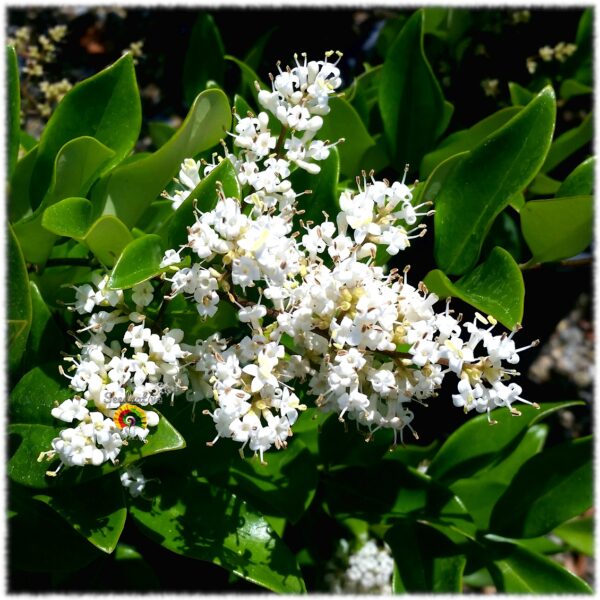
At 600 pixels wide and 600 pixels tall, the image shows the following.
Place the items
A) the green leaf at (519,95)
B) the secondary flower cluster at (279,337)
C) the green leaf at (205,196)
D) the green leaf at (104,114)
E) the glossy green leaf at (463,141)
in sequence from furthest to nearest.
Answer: the green leaf at (519,95), the glossy green leaf at (463,141), the green leaf at (104,114), the green leaf at (205,196), the secondary flower cluster at (279,337)

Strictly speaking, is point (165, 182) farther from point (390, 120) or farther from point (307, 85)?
point (390, 120)

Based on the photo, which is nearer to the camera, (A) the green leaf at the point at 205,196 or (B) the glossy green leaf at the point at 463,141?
(A) the green leaf at the point at 205,196

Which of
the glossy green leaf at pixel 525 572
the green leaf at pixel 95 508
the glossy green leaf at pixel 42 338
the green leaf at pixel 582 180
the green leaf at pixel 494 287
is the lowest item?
the glossy green leaf at pixel 525 572

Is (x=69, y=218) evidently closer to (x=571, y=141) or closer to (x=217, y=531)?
(x=217, y=531)

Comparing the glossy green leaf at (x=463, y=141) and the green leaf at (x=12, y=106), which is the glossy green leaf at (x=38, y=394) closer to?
the green leaf at (x=12, y=106)

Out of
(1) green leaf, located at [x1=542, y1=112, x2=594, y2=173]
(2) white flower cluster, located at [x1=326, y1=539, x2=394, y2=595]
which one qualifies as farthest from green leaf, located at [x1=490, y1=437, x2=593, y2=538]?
(1) green leaf, located at [x1=542, y1=112, x2=594, y2=173]

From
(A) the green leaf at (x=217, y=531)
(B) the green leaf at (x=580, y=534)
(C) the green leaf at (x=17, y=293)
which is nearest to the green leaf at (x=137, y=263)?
(C) the green leaf at (x=17, y=293)

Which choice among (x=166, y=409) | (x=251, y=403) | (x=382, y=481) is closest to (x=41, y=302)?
(x=166, y=409)

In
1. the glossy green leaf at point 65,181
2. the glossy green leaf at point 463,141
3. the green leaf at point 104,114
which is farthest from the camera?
the glossy green leaf at point 463,141
